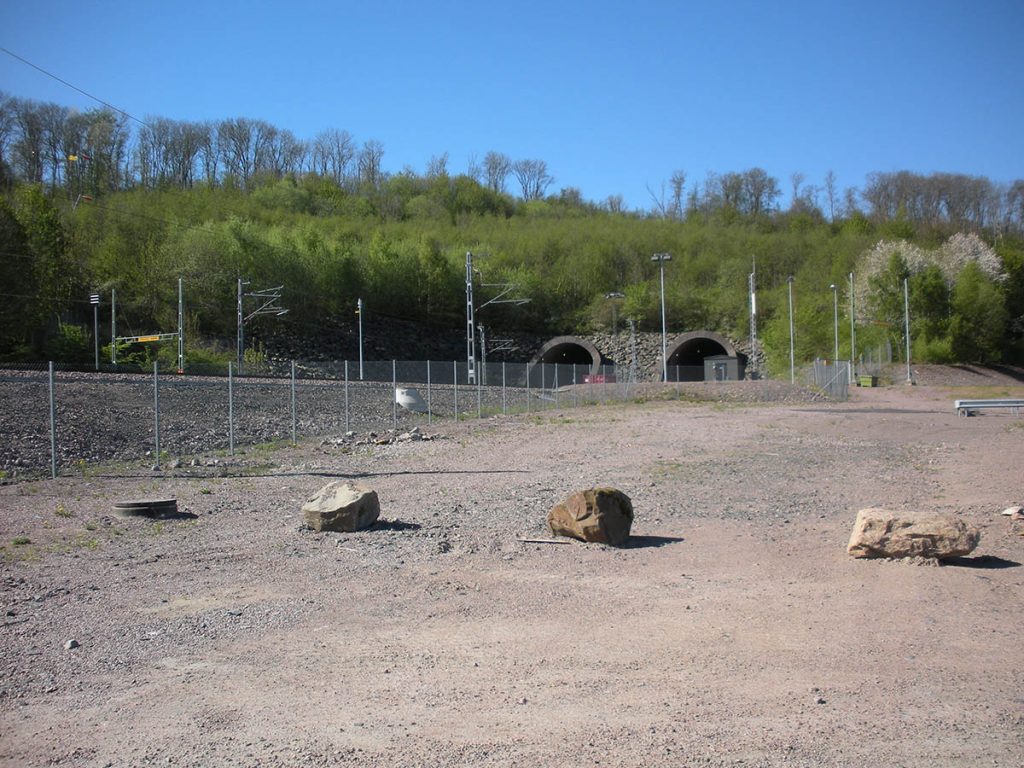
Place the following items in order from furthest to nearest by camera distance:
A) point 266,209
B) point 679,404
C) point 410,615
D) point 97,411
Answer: point 266,209
point 679,404
point 97,411
point 410,615

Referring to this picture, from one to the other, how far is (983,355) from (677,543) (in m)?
81.0

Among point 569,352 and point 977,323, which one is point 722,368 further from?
point 569,352

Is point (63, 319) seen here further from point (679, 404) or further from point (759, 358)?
point (759, 358)

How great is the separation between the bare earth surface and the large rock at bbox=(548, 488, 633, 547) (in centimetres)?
21

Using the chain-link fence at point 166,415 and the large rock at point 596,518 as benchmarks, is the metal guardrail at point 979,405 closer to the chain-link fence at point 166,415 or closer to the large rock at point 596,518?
the chain-link fence at point 166,415

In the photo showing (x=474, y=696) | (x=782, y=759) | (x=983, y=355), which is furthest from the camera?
(x=983, y=355)

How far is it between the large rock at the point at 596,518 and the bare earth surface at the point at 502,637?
21 centimetres

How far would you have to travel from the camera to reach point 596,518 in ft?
32.0

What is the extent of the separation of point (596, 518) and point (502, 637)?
3.37 metres

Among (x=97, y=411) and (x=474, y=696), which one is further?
(x=97, y=411)

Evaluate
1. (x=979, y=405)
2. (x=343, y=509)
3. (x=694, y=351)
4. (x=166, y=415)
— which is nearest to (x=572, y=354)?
(x=694, y=351)

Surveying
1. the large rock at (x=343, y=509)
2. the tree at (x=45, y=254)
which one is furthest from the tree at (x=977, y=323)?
the large rock at (x=343, y=509)

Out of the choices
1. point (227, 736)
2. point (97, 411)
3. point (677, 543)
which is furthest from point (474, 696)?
point (97, 411)

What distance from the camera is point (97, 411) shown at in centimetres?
2131
